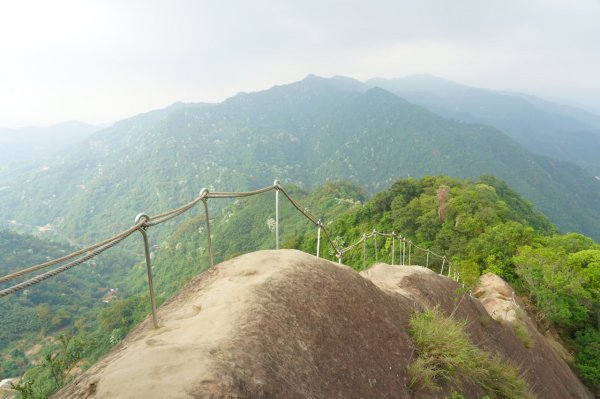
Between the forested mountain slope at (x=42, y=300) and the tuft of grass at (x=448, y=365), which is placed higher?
the tuft of grass at (x=448, y=365)

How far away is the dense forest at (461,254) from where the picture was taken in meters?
18.8

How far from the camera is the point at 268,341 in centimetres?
313

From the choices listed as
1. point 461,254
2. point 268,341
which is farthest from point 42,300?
point 268,341

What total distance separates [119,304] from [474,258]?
53095mm

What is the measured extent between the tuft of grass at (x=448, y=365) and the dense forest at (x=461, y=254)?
588 centimetres

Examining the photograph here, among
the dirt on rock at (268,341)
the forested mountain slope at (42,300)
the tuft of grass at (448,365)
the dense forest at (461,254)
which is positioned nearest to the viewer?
the dirt on rock at (268,341)

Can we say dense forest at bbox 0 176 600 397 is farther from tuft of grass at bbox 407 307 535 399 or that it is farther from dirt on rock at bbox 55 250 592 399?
tuft of grass at bbox 407 307 535 399

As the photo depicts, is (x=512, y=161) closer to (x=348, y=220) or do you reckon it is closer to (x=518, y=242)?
(x=348, y=220)

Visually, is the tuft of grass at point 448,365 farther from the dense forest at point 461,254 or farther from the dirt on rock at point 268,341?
the dense forest at point 461,254

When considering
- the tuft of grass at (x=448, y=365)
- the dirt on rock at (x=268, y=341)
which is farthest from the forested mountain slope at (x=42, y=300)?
the tuft of grass at (x=448, y=365)

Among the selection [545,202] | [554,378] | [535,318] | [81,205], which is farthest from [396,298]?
[81,205]

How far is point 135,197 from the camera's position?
611ft

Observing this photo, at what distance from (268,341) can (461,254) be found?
29409 mm

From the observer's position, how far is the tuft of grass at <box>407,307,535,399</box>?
4.37 m
